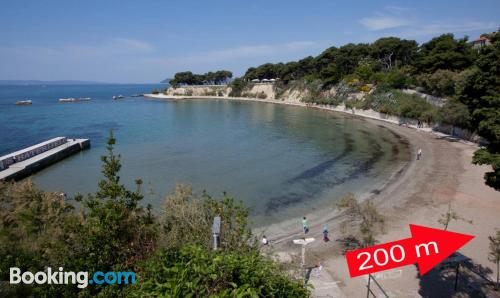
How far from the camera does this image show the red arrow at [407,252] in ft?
21.9

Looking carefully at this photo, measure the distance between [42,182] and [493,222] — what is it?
37282mm

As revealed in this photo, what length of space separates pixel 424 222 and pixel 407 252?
1542 cm

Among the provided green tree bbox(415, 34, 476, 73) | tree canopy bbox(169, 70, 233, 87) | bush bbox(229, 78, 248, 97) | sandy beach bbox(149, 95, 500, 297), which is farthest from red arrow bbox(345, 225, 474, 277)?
tree canopy bbox(169, 70, 233, 87)

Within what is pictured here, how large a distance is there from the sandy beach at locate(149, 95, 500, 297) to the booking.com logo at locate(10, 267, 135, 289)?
29.6 feet

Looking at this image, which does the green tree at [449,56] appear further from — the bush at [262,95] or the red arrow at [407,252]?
the bush at [262,95]

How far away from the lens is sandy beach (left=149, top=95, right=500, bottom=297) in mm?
13219

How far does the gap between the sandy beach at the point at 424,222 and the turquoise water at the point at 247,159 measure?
2.27 meters

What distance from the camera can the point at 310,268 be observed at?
49.7 ft

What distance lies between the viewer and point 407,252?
6789mm

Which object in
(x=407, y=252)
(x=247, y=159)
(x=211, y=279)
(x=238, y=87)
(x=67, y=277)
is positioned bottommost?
(x=247, y=159)

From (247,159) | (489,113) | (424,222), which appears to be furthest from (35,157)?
(489,113)

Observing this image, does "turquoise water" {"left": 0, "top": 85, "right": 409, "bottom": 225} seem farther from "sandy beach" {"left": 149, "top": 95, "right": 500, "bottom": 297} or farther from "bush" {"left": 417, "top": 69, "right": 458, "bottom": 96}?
"bush" {"left": 417, "top": 69, "right": 458, "bottom": 96}

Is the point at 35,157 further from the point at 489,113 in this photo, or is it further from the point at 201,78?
the point at 201,78

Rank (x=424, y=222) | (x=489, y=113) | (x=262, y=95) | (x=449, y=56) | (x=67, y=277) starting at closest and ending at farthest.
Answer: (x=67, y=277) < (x=489, y=113) < (x=424, y=222) < (x=449, y=56) < (x=262, y=95)
